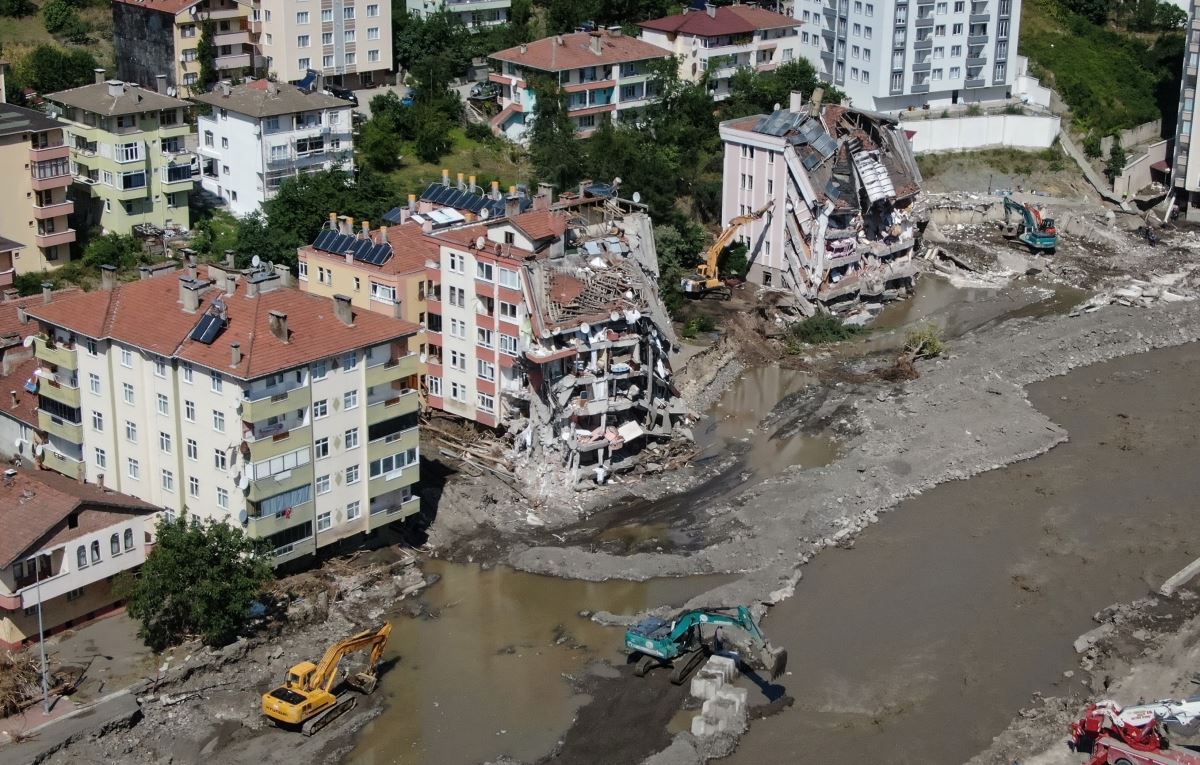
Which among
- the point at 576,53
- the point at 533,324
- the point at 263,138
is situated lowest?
the point at 533,324

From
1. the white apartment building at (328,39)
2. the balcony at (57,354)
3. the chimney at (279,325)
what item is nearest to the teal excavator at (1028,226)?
the white apartment building at (328,39)

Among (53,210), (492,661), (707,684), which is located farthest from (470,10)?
(707,684)

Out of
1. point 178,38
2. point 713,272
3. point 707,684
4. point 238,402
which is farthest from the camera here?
point 178,38

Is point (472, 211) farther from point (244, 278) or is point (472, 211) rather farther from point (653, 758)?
point (653, 758)

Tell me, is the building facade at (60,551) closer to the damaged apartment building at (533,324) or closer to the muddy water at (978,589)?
the damaged apartment building at (533,324)

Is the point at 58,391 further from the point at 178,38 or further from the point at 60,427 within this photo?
the point at 178,38

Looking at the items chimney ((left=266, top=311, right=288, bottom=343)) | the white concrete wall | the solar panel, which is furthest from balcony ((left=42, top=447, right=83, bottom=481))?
the white concrete wall

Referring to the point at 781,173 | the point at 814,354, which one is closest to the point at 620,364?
the point at 814,354
